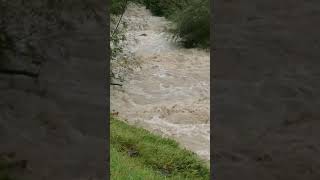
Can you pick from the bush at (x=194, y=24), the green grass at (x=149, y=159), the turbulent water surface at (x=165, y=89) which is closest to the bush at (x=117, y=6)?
Result: the turbulent water surface at (x=165, y=89)

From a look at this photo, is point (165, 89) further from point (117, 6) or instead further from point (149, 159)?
point (149, 159)

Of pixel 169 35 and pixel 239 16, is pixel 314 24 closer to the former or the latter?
pixel 239 16

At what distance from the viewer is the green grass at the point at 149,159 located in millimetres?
5453

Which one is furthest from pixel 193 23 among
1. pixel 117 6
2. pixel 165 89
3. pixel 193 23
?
pixel 165 89

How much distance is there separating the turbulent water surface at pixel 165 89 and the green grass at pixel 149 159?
0.33 m

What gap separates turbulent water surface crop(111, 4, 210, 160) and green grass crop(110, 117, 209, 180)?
33 centimetres

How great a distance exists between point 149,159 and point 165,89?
312cm

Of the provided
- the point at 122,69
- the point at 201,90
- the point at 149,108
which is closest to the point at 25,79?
the point at 149,108

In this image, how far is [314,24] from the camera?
10.4ft

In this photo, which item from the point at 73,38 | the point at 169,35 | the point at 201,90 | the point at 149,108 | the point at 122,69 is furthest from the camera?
the point at 169,35

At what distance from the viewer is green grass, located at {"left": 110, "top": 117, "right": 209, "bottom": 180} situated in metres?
5.45

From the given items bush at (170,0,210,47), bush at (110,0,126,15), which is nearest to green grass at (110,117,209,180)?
bush at (110,0,126,15)

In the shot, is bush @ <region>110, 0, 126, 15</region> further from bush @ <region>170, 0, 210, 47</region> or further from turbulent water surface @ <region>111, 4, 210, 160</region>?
bush @ <region>170, 0, 210, 47</region>

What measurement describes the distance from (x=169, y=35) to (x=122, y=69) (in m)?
1.74
